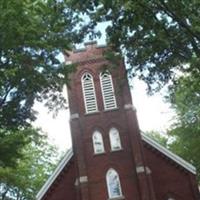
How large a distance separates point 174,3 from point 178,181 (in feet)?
44.2

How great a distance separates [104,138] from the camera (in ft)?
81.4

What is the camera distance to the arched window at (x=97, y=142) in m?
24.6

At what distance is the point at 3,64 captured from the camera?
Answer: 45.2ft

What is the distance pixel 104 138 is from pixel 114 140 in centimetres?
58

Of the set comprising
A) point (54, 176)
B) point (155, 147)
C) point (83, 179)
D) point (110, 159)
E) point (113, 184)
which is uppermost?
point (155, 147)

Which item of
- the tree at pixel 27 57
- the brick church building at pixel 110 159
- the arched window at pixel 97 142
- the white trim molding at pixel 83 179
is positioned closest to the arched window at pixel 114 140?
the brick church building at pixel 110 159

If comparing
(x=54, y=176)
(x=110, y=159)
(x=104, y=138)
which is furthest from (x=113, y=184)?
(x=54, y=176)

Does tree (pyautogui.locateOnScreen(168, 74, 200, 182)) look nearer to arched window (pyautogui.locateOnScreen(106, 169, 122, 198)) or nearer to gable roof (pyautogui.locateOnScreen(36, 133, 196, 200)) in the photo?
gable roof (pyautogui.locateOnScreen(36, 133, 196, 200))

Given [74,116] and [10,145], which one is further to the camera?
[74,116]

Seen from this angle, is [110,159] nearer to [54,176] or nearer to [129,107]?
[129,107]

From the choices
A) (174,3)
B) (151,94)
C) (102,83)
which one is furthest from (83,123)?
(174,3)

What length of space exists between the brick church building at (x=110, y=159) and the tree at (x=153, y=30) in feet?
27.3

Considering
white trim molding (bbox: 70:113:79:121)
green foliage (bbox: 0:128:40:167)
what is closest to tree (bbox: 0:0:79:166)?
green foliage (bbox: 0:128:40:167)

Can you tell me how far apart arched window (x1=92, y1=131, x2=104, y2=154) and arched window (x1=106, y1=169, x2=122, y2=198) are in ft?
4.37
